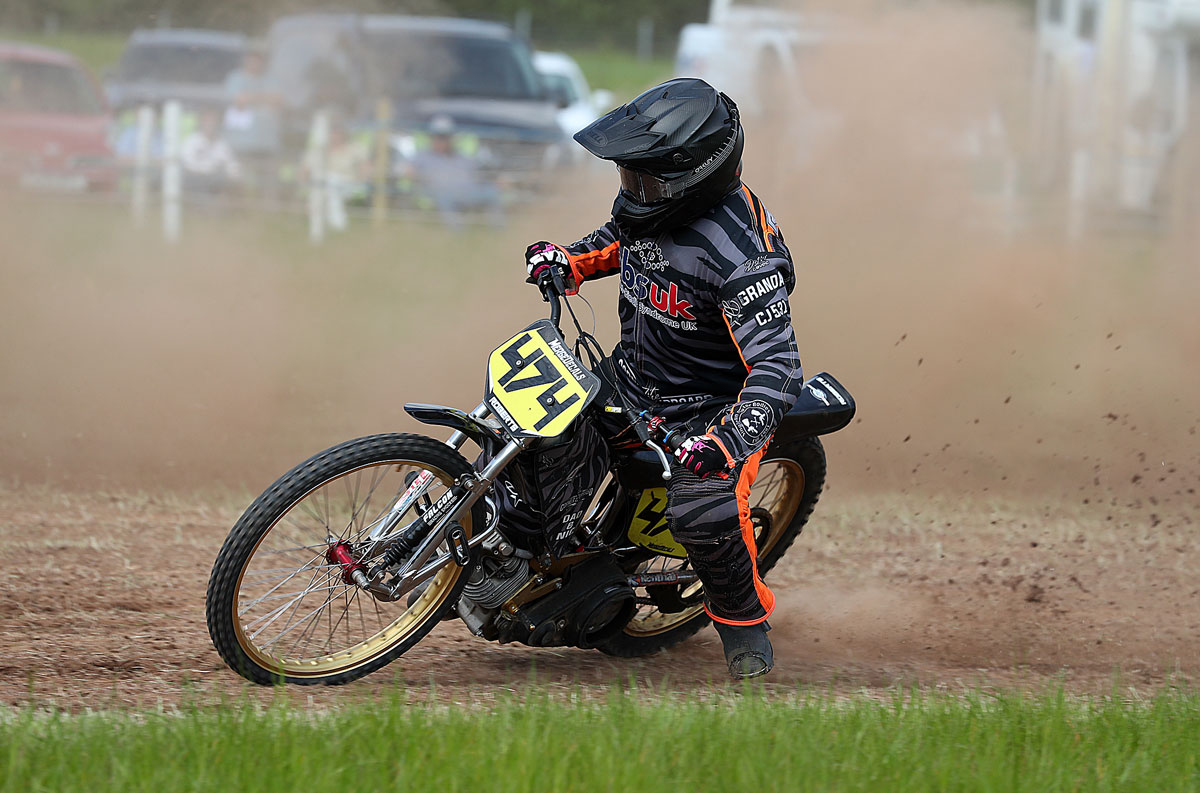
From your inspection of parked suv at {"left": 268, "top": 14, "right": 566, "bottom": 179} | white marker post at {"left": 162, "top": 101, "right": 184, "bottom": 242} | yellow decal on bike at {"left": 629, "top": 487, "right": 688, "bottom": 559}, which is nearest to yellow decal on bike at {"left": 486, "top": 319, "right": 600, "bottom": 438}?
yellow decal on bike at {"left": 629, "top": 487, "right": 688, "bottom": 559}

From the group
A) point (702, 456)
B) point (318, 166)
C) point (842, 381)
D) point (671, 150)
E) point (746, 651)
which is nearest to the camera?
point (702, 456)

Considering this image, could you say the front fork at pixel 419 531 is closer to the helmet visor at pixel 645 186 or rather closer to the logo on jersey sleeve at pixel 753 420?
the logo on jersey sleeve at pixel 753 420

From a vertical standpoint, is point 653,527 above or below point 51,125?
above

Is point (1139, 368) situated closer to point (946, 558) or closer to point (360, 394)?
point (946, 558)

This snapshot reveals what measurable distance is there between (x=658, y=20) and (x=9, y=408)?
88.4 ft

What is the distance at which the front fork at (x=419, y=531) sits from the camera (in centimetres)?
403

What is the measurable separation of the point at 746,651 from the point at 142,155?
12.6m

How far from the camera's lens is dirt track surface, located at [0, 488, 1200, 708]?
4.32m

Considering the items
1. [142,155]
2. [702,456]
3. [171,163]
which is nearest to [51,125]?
[142,155]

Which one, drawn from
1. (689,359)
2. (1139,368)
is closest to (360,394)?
(689,359)

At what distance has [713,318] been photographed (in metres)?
4.25

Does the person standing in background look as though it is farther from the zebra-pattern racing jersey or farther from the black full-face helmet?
the black full-face helmet

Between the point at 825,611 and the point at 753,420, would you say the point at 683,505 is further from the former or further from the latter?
the point at 825,611

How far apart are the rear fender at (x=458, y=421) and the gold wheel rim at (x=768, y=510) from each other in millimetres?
1099
